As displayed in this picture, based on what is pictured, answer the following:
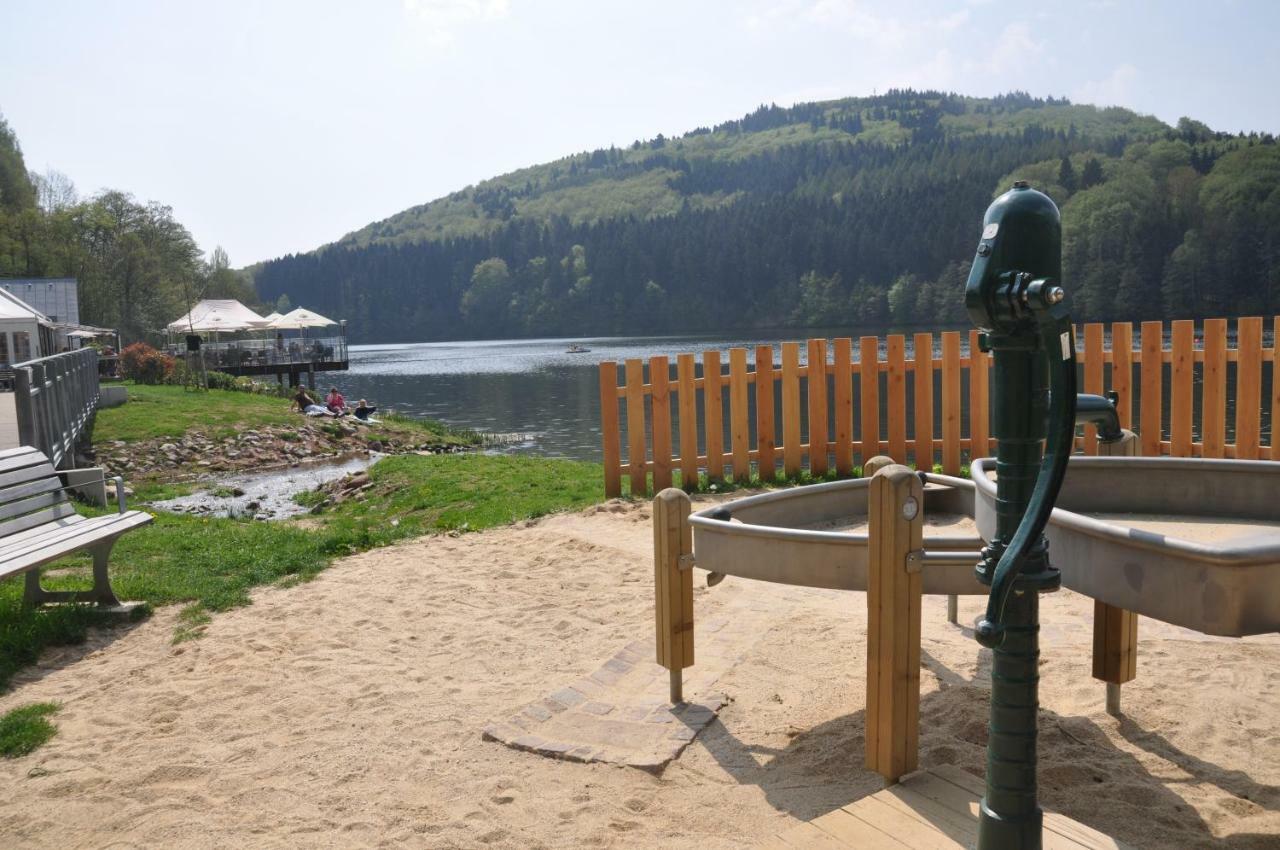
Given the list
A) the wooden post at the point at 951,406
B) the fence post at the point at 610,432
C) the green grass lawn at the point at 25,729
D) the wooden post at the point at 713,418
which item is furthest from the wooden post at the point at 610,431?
the green grass lawn at the point at 25,729

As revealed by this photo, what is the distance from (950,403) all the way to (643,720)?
7506 mm

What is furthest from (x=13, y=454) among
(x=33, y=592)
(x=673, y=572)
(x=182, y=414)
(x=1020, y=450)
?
(x=182, y=414)

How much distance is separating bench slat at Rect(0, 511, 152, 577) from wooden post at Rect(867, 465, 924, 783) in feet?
16.8

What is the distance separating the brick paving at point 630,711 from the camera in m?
4.31

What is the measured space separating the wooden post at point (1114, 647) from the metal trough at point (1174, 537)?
278mm

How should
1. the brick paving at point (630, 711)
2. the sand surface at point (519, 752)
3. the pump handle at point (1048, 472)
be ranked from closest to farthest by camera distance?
the pump handle at point (1048, 472) → the sand surface at point (519, 752) → the brick paving at point (630, 711)

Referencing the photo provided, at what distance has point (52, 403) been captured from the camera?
49.5 feet

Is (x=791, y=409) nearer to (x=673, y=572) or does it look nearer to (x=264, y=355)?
(x=673, y=572)

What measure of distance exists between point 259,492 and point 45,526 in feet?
38.6

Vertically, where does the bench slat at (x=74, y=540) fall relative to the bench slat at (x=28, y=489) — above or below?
below

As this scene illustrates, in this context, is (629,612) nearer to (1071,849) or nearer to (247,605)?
(247,605)

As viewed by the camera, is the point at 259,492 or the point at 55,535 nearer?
the point at 55,535

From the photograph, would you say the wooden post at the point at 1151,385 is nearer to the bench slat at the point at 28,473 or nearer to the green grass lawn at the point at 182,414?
the bench slat at the point at 28,473

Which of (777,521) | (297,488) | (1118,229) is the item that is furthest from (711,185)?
(777,521)
